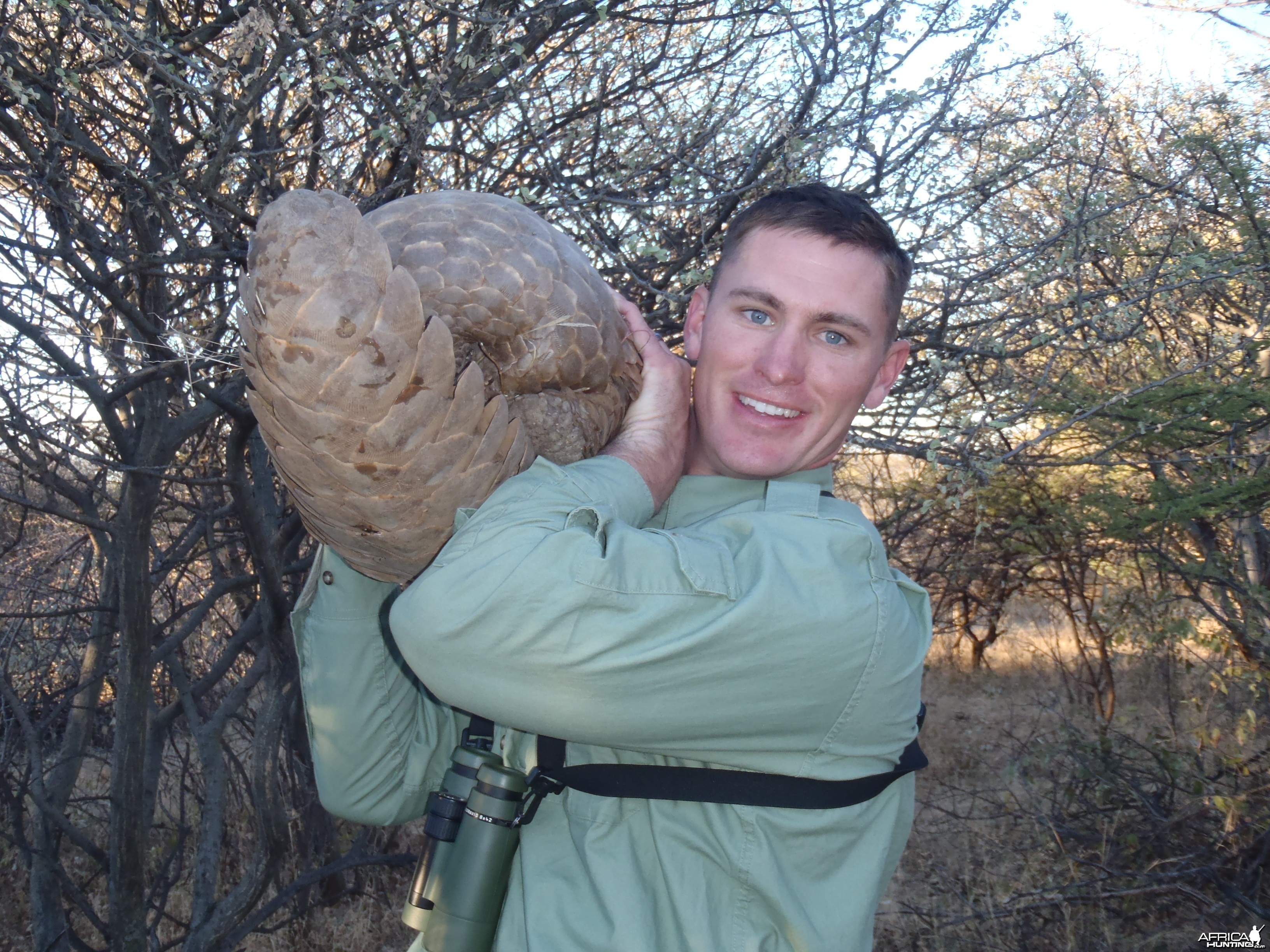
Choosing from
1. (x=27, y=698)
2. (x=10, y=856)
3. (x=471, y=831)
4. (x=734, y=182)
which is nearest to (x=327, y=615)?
(x=471, y=831)

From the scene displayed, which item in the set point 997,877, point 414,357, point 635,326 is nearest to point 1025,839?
point 997,877

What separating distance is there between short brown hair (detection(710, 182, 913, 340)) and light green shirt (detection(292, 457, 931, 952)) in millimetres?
540

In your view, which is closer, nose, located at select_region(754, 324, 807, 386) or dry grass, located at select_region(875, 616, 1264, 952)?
nose, located at select_region(754, 324, 807, 386)

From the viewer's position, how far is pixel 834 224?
1796 millimetres

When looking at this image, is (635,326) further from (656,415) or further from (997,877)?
(997,877)

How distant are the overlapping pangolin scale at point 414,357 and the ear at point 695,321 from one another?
553mm

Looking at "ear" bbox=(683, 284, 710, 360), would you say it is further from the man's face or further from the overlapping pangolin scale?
the overlapping pangolin scale

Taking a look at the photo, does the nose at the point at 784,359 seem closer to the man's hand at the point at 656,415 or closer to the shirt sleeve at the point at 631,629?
the man's hand at the point at 656,415

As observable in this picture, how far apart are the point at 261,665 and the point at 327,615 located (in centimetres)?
262

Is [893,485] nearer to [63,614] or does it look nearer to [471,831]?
[63,614]

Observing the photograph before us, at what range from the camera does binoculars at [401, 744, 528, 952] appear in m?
1.47

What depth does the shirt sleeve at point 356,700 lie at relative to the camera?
170 centimetres

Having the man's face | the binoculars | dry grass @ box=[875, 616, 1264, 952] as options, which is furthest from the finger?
dry grass @ box=[875, 616, 1264, 952]

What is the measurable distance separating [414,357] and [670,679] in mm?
513
